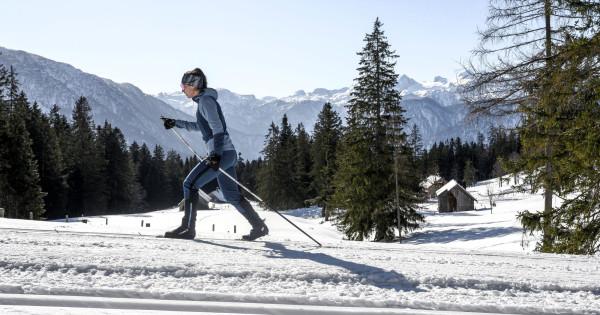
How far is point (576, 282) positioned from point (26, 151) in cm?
4215

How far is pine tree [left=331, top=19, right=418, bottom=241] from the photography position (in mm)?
27594

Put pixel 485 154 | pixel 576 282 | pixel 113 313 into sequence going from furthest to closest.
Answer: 1. pixel 485 154
2. pixel 576 282
3. pixel 113 313

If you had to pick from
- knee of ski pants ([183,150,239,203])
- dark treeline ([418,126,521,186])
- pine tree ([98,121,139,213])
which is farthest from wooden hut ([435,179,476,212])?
knee of ski pants ([183,150,239,203])

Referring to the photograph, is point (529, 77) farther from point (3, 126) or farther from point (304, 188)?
point (304, 188)

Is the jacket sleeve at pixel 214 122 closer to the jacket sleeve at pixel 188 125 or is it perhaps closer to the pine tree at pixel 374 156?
the jacket sleeve at pixel 188 125

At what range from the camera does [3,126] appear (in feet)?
122

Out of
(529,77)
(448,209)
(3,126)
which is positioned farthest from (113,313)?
(448,209)

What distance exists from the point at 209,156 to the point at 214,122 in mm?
433

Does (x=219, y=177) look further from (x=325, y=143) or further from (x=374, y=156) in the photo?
(x=325, y=143)

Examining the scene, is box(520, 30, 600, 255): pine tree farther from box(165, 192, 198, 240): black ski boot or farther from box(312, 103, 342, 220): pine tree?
box(312, 103, 342, 220): pine tree

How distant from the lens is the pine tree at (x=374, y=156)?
90.5 ft

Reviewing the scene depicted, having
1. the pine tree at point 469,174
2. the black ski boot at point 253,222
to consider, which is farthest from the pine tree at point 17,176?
the pine tree at point 469,174

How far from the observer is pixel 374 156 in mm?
28078

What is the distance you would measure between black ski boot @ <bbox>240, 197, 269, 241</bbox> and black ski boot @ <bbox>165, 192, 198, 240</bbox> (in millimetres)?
638
